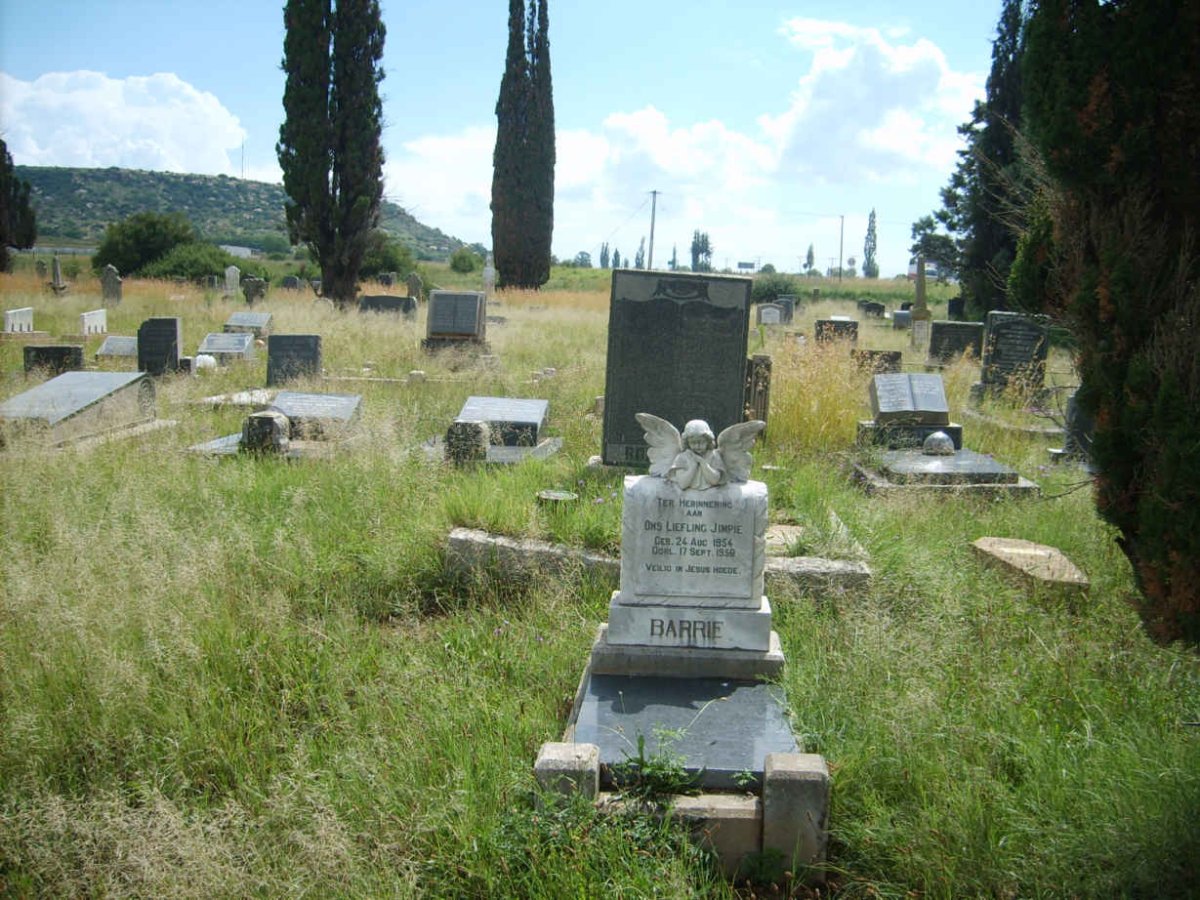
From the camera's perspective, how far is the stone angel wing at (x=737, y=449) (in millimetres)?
3943

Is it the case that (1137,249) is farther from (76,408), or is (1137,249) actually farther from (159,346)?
(159,346)

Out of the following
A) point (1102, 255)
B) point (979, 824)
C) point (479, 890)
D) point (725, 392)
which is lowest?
point (479, 890)

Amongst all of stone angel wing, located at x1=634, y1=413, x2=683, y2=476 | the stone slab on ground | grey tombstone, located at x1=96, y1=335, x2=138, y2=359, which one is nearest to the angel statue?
stone angel wing, located at x1=634, y1=413, x2=683, y2=476

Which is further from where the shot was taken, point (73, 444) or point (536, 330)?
point (536, 330)

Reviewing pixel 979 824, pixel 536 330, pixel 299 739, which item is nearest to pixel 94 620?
pixel 299 739

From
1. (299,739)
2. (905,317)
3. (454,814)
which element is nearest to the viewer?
(454,814)

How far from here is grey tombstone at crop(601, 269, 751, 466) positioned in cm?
726

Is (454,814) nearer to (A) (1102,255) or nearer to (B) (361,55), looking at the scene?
(A) (1102,255)

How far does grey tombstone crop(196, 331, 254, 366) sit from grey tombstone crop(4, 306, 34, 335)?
552 cm

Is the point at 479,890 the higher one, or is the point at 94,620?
the point at 94,620

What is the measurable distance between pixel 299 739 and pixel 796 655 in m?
2.22

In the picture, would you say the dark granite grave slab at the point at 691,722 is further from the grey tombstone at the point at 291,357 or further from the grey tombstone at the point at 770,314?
the grey tombstone at the point at 770,314

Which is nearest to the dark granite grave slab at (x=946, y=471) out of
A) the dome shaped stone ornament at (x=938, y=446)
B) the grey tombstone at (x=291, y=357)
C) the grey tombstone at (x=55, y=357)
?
the dome shaped stone ornament at (x=938, y=446)

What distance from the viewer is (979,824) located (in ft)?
9.21
